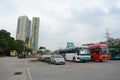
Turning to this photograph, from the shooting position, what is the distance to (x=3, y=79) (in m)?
14.8

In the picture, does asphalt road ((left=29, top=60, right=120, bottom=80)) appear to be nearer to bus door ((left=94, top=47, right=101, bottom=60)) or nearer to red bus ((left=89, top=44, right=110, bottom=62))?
red bus ((left=89, top=44, right=110, bottom=62))

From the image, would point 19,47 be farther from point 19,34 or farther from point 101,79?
point 101,79

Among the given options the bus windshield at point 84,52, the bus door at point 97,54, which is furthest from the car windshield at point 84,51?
the bus door at point 97,54

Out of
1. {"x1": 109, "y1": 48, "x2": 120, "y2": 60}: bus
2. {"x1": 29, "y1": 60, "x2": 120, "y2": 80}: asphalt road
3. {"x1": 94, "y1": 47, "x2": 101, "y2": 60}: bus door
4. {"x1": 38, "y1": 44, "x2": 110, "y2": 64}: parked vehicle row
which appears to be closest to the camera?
{"x1": 29, "y1": 60, "x2": 120, "y2": 80}: asphalt road

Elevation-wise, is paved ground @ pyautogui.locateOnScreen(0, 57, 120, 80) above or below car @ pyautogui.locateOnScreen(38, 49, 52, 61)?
below

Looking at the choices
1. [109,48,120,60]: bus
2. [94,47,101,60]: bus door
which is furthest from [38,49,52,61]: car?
[109,48,120,60]: bus

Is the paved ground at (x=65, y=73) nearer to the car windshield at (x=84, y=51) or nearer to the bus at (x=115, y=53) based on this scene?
the car windshield at (x=84, y=51)

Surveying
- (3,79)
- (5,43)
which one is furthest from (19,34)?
(3,79)

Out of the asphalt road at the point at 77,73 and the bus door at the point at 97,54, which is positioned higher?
the bus door at the point at 97,54

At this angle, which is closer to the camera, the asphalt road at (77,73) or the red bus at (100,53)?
the asphalt road at (77,73)

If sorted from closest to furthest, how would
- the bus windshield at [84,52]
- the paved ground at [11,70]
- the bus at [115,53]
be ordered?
the paved ground at [11,70]
the bus windshield at [84,52]
the bus at [115,53]

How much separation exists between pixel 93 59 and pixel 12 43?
7342cm

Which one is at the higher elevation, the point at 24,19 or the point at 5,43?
the point at 24,19

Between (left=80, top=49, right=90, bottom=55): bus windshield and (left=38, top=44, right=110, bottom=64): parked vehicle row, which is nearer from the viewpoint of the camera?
(left=38, top=44, right=110, bottom=64): parked vehicle row
